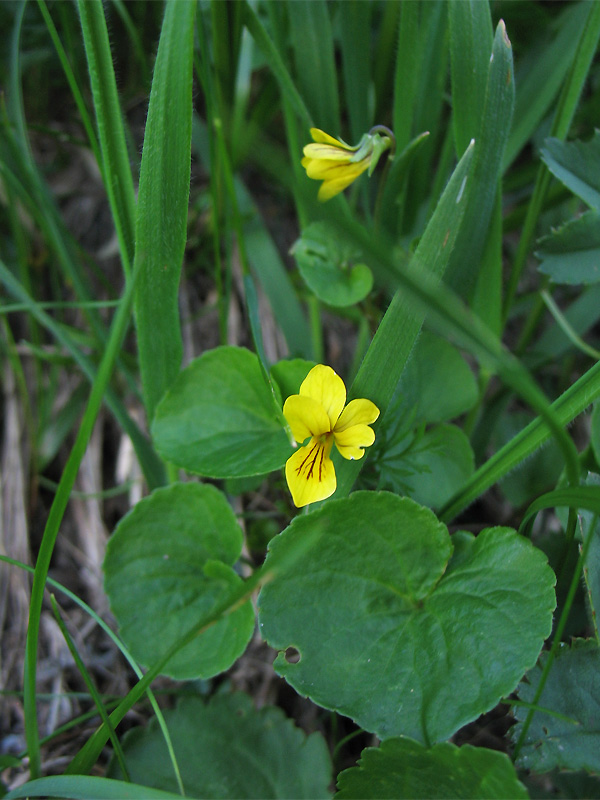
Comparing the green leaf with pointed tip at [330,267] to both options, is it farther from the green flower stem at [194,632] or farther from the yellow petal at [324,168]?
the green flower stem at [194,632]

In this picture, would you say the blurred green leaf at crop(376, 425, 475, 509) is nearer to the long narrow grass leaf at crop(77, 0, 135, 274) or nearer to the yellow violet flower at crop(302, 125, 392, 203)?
the yellow violet flower at crop(302, 125, 392, 203)

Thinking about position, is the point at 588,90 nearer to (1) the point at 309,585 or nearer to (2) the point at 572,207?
(2) the point at 572,207

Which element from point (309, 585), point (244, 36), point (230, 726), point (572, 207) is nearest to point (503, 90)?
point (572, 207)

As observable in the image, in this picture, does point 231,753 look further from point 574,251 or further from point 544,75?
point 544,75

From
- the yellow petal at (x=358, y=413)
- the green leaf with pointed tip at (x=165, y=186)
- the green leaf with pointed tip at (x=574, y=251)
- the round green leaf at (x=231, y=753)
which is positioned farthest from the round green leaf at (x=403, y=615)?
the green leaf with pointed tip at (x=574, y=251)

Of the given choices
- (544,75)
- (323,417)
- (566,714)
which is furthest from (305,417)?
(544,75)

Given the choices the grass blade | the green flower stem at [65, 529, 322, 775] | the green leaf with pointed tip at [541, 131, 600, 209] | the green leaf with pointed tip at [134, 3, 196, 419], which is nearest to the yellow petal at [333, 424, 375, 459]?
the green flower stem at [65, 529, 322, 775]

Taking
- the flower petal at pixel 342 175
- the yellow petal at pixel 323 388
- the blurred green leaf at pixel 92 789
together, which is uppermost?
the flower petal at pixel 342 175
